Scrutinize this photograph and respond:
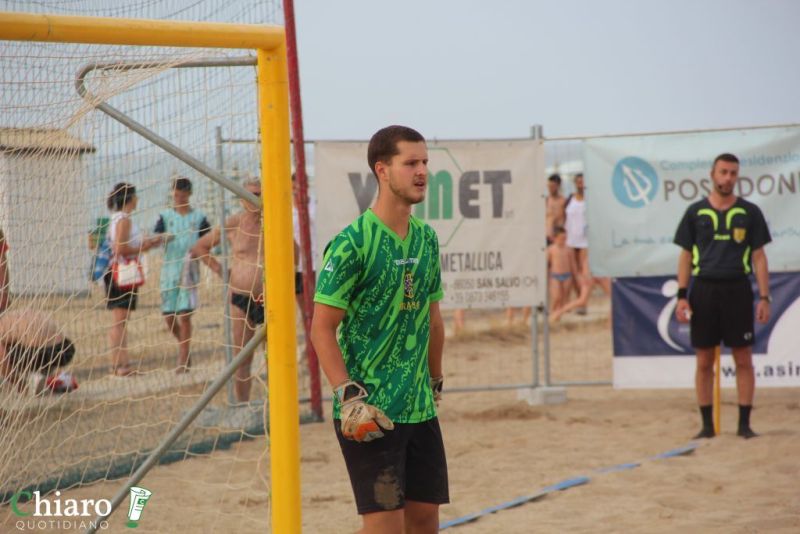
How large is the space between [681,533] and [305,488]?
2.63 m

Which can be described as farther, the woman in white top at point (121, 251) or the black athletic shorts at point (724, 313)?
the black athletic shorts at point (724, 313)

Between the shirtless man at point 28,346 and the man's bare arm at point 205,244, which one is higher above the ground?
the man's bare arm at point 205,244

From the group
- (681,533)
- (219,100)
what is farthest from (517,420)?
(219,100)

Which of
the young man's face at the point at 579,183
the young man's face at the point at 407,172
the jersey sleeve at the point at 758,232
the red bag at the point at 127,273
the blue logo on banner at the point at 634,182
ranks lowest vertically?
the red bag at the point at 127,273

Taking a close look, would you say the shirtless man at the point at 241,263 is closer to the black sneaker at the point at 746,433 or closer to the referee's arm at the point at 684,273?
the referee's arm at the point at 684,273

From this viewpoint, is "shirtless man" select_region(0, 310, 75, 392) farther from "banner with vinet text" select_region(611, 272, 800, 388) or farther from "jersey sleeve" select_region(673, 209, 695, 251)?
"banner with vinet text" select_region(611, 272, 800, 388)

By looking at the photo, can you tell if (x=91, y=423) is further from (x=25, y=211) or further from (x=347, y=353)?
(x=347, y=353)

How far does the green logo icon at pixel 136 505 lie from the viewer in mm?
5676

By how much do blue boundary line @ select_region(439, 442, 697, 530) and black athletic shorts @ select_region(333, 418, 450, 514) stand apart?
1996mm

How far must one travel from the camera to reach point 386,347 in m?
4.08

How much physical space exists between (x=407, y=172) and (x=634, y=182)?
6.17 meters

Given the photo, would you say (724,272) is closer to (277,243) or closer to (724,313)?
(724,313)

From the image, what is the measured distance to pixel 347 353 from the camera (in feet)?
13.6

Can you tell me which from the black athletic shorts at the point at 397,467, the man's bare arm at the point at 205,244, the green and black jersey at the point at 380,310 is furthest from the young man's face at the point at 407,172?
the man's bare arm at the point at 205,244
